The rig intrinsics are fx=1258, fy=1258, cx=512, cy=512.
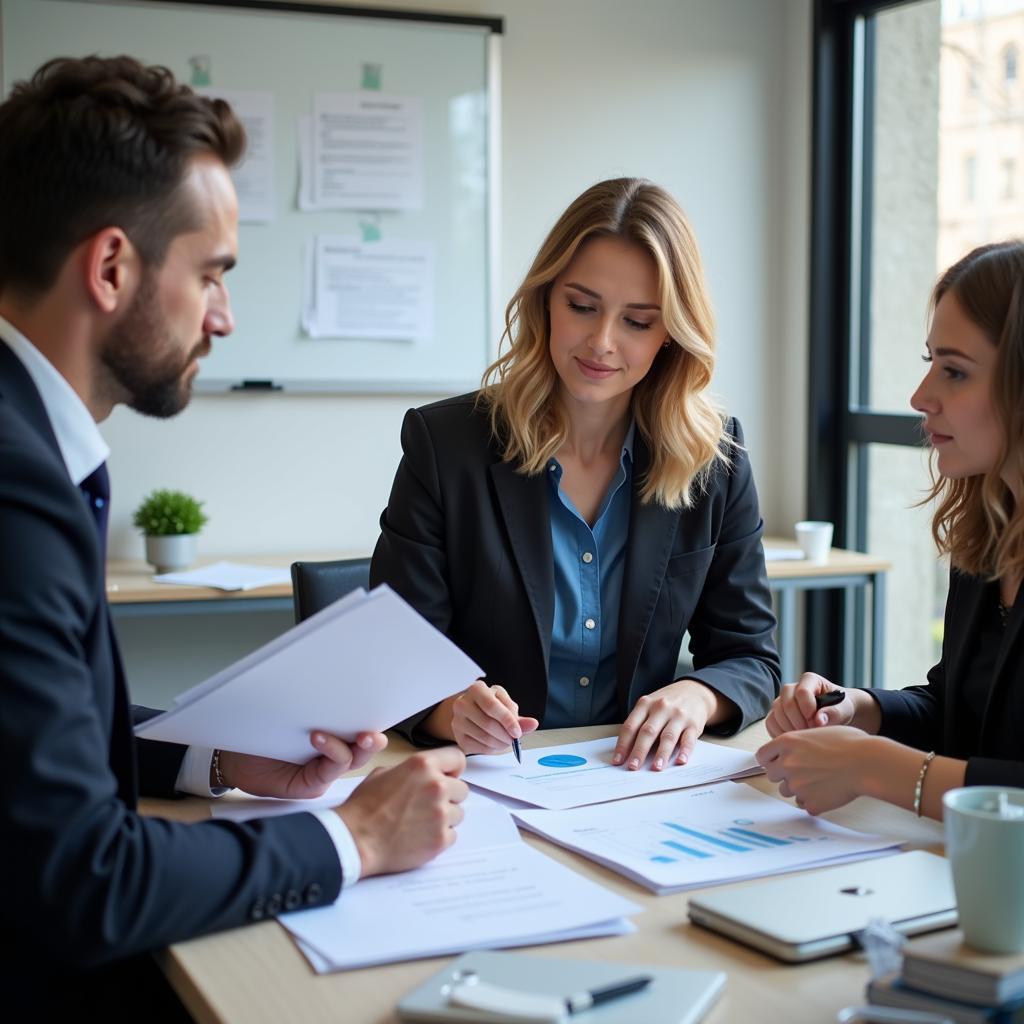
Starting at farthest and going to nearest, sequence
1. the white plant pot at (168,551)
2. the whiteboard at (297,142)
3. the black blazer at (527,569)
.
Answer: the whiteboard at (297,142) → the white plant pot at (168,551) → the black blazer at (527,569)

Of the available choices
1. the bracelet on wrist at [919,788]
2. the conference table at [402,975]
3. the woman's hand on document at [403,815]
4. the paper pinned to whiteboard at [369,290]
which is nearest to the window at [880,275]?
the paper pinned to whiteboard at [369,290]

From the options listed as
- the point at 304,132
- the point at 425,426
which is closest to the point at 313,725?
the point at 425,426

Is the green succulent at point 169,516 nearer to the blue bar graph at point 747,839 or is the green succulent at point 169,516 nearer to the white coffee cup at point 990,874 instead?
the blue bar graph at point 747,839

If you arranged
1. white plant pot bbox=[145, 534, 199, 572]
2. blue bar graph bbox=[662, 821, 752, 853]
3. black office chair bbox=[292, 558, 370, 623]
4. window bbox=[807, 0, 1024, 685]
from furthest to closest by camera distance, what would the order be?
window bbox=[807, 0, 1024, 685], white plant pot bbox=[145, 534, 199, 572], black office chair bbox=[292, 558, 370, 623], blue bar graph bbox=[662, 821, 752, 853]

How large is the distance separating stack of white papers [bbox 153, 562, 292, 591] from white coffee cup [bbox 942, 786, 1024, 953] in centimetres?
222

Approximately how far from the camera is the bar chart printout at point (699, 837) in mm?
1148

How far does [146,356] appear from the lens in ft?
3.93

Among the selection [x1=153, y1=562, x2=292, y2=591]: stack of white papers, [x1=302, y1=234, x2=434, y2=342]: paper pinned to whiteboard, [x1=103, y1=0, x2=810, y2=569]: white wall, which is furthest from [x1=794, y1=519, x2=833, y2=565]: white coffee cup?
[x1=153, y1=562, x2=292, y2=591]: stack of white papers

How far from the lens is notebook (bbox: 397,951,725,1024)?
0.85 meters

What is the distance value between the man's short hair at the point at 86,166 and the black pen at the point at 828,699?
3.01 feet

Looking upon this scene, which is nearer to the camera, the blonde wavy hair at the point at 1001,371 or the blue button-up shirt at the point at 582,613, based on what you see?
the blonde wavy hair at the point at 1001,371

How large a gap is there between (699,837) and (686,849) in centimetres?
4

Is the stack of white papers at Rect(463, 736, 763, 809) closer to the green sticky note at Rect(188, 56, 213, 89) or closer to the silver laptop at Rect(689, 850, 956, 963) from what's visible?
the silver laptop at Rect(689, 850, 956, 963)

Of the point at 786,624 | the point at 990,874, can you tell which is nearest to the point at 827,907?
the point at 990,874
